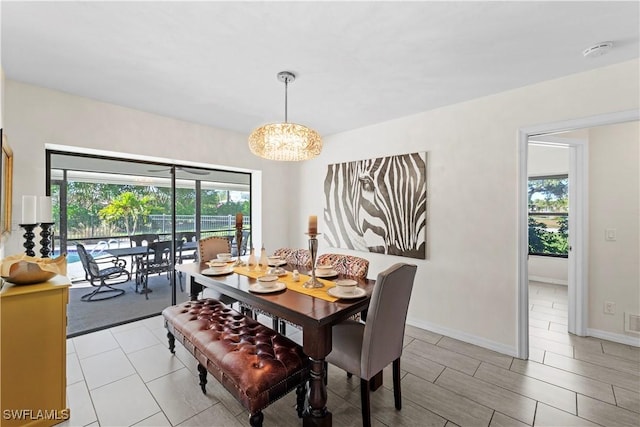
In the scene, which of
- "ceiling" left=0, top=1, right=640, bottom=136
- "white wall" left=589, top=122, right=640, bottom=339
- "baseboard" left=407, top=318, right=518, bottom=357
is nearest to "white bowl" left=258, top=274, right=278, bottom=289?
"ceiling" left=0, top=1, right=640, bottom=136

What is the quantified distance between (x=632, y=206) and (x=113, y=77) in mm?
5145

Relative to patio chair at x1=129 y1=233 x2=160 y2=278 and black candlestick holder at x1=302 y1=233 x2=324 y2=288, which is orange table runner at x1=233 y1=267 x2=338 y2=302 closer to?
black candlestick holder at x1=302 y1=233 x2=324 y2=288

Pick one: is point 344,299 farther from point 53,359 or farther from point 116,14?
point 116,14

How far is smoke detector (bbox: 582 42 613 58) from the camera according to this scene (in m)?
1.87

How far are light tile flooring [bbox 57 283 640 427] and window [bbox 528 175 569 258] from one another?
2837 mm

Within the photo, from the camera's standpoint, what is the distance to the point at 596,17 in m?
1.62

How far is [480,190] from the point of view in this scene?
2760 millimetres

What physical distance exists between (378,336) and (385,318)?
115mm

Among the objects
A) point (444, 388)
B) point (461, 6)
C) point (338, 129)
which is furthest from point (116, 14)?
point (444, 388)

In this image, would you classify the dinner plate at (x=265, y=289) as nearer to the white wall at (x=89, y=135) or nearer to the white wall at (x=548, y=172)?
the white wall at (x=89, y=135)

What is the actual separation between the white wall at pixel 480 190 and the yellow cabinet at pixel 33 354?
318 cm

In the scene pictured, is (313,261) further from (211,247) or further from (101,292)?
(101,292)

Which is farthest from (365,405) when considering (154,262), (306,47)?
(154,262)

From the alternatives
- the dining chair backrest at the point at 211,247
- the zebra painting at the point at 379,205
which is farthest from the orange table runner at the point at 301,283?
the zebra painting at the point at 379,205
